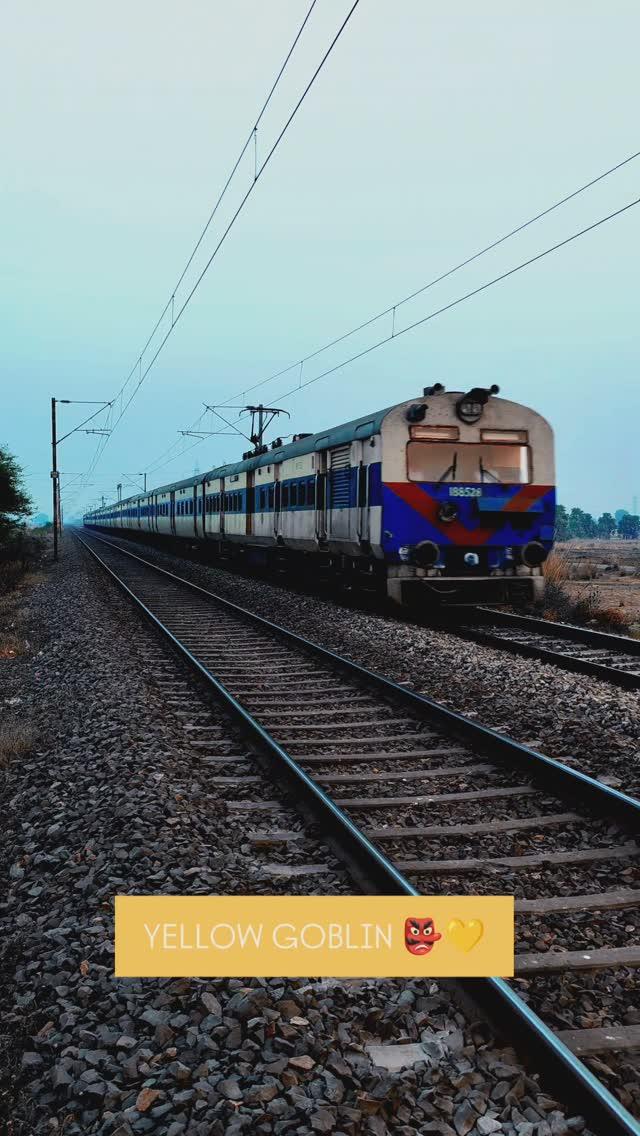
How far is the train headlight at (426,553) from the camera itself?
1257 centimetres

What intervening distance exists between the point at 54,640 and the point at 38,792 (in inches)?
284

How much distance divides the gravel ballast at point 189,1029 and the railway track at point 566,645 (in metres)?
5.06

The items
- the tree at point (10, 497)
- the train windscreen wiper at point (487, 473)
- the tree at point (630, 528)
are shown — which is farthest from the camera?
the tree at point (630, 528)

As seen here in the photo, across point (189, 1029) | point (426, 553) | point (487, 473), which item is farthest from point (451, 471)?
point (189, 1029)

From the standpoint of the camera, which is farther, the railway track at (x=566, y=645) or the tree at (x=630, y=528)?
the tree at (x=630, y=528)

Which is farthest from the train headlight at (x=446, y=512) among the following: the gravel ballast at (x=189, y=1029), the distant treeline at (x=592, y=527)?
the distant treeline at (x=592, y=527)

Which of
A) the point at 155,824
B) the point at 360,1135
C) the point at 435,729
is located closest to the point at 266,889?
the point at 155,824

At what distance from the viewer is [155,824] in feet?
15.9

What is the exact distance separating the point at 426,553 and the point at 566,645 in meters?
2.61

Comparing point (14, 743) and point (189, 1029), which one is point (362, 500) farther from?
point (189, 1029)

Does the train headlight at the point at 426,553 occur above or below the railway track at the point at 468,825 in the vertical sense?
above

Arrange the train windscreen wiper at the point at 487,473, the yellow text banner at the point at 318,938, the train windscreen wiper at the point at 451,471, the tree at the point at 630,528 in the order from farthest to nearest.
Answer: the tree at the point at 630,528
the train windscreen wiper at the point at 487,473
the train windscreen wiper at the point at 451,471
the yellow text banner at the point at 318,938

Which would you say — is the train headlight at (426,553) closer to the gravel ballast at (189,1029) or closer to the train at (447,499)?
the train at (447,499)

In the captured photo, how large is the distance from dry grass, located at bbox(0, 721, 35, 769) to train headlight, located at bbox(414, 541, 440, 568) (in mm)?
6902
